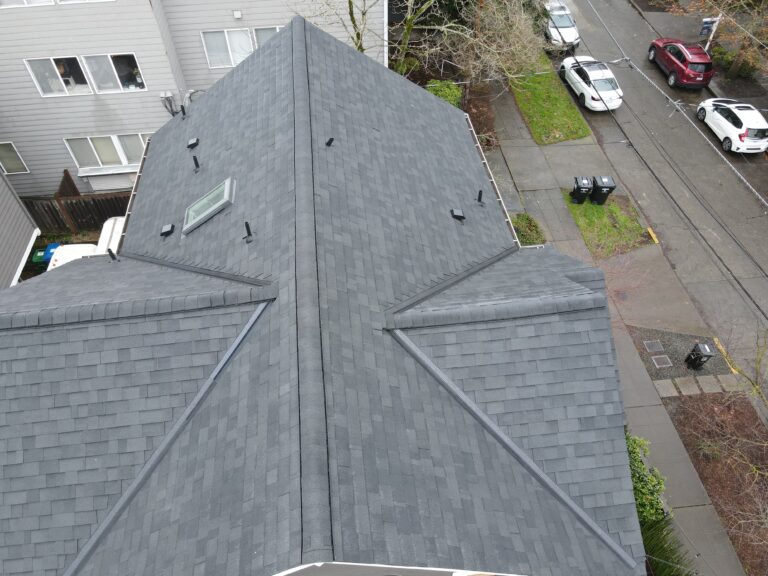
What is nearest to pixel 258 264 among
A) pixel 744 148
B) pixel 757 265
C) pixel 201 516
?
pixel 201 516

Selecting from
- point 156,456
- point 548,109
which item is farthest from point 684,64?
point 156,456

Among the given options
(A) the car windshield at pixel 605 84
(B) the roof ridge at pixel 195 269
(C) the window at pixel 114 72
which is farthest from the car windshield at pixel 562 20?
(B) the roof ridge at pixel 195 269

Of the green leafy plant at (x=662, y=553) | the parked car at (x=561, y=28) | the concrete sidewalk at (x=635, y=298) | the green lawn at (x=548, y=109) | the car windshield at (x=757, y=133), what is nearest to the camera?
the green leafy plant at (x=662, y=553)

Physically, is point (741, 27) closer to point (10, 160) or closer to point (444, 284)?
point (444, 284)

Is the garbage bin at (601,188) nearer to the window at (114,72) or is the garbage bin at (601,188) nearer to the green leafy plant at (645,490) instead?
the green leafy plant at (645,490)

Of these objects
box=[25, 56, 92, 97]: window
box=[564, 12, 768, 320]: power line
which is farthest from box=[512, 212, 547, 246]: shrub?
box=[25, 56, 92, 97]: window

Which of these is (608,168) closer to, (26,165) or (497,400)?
(497,400)
